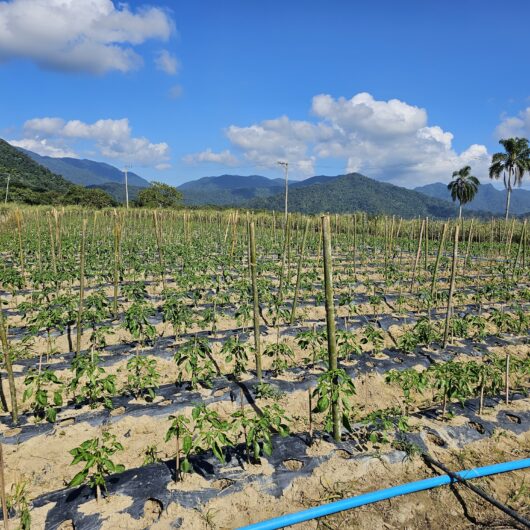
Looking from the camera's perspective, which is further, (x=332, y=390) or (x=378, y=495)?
(x=332, y=390)

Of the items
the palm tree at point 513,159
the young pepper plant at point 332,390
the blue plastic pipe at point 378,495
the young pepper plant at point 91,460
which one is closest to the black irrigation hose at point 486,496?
the blue plastic pipe at point 378,495

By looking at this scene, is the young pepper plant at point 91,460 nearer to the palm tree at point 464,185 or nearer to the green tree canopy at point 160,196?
the palm tree at point 464,185

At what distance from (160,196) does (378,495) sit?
5621 cm

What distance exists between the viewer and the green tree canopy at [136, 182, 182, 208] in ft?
180

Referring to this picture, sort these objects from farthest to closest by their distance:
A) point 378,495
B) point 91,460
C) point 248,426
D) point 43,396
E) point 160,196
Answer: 1. point 160,196
2. point 43,396
3. point 248,426
4. point 378,495
5. point 91,460

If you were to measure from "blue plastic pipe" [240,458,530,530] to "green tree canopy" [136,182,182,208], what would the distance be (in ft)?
177

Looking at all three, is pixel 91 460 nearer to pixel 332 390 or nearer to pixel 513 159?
pixel 332 390

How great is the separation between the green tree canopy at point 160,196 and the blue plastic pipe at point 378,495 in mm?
53827

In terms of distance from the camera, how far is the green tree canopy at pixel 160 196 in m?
54.8

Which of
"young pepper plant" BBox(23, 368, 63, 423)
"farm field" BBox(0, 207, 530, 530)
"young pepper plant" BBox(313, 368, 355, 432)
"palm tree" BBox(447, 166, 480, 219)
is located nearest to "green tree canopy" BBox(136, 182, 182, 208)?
"palm tree" BBox(447, 166, 480, 219)

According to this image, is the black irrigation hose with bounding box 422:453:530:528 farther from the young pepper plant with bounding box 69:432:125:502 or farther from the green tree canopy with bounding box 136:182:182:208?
the green tree canopy with bounding box 136:182:182:208

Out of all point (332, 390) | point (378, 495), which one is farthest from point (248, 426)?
point (378, 495)

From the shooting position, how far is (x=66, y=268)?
1104 cm

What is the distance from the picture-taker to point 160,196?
5538 centimetres
